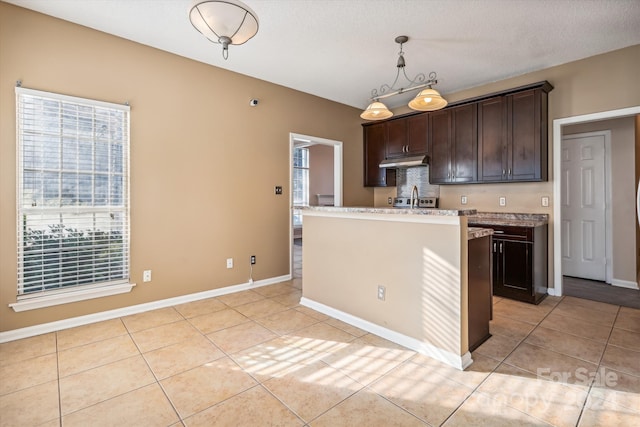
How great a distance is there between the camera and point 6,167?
8.41 ft

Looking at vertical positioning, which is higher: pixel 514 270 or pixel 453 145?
pixel 453 145

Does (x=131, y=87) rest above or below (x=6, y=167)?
above

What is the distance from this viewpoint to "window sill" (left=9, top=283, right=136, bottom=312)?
2.64 m

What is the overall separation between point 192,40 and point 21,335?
121 inches

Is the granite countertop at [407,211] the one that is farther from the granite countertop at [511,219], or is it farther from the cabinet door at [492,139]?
the cabinet door at [492,139]

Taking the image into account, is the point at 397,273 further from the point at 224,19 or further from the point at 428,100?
the point at 224,19

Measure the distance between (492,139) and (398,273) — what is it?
102 inches

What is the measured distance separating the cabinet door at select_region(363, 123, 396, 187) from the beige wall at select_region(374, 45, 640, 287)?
1317 millimetres

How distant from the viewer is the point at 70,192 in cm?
284

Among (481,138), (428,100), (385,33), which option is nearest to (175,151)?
(385,33)

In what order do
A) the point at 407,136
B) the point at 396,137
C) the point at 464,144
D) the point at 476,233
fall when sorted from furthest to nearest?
the point at 396,137 → the point at 407,136 → the point at 464,144 → the point at 476,233

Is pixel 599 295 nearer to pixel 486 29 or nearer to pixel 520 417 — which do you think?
pixel 520 417

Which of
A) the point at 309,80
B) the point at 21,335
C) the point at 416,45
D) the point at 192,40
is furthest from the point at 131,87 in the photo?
the point at 416,45

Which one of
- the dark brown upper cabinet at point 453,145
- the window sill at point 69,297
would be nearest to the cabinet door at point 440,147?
the dark brown upper cabinet at point 453,145
